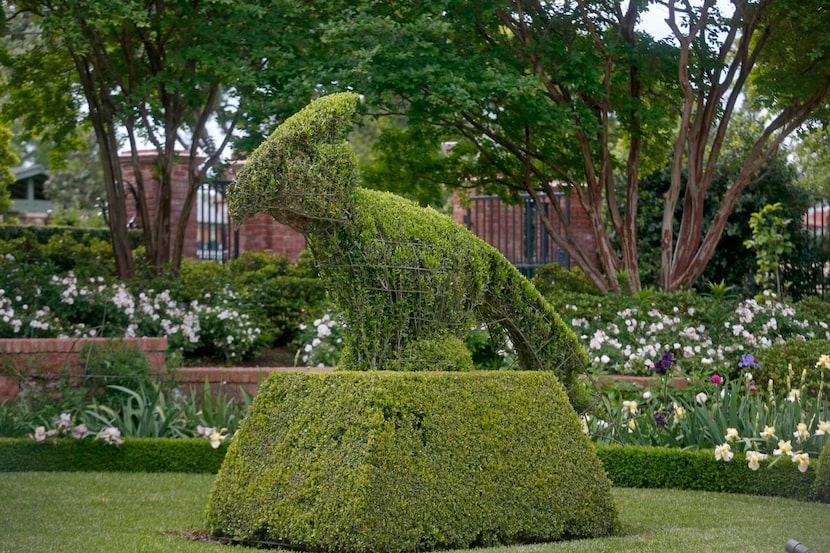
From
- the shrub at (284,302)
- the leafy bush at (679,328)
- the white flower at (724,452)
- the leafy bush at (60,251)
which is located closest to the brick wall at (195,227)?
the leafy bush at (60,251)

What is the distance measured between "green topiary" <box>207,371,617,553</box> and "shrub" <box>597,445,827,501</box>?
1.96m

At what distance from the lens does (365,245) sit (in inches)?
196

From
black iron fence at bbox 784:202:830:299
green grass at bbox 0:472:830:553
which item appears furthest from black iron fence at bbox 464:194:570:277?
green grass at bbox 0:472:830:553

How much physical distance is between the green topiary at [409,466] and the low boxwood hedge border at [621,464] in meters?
2.02

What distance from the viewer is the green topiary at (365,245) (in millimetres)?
4934

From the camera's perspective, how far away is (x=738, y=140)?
1972cm

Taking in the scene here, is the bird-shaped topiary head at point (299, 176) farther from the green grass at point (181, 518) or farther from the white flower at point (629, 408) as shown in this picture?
the white flower at point (629, 408)

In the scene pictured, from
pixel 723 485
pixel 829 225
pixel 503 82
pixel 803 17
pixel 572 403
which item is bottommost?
pixel 723 485

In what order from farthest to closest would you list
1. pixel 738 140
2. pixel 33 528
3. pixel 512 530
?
pixel 738 140 < pixel 33 528 < pixel 512 530

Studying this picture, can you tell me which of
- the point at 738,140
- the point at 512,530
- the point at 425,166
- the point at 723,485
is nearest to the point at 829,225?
the point at 738,140

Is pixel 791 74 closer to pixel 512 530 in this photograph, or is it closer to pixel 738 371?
pixel 738 371

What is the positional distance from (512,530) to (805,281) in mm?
14894

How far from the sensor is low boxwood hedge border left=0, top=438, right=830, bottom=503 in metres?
6.86

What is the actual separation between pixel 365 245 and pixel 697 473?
11.8 ft
